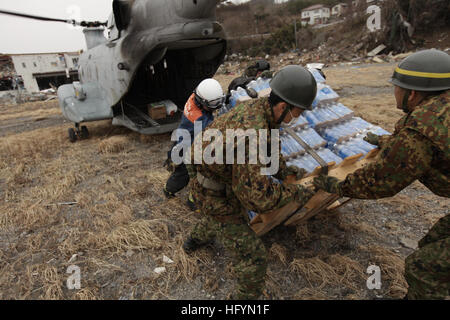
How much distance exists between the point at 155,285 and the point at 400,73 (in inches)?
113

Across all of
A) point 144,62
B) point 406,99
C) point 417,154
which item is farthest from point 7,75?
point 417,154

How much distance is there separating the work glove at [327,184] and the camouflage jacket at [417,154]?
0.67 ft

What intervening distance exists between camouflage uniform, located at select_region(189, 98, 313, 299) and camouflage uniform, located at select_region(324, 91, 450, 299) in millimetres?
453

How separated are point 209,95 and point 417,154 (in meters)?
2.49

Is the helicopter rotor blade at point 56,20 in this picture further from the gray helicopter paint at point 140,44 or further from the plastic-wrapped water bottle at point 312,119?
the plastic-wrapped water bottle at point 312,119

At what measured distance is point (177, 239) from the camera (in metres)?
3.40

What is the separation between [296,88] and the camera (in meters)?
2.03

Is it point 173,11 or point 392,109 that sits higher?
point 173,11

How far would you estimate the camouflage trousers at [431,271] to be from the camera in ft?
6.59

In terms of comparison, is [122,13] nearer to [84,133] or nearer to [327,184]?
[84,133]

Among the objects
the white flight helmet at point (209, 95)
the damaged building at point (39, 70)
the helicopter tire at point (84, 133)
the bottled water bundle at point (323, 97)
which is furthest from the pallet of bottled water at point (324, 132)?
the damaged building at point (39, 70)

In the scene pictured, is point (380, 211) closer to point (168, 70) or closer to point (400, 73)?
point (400, 73)

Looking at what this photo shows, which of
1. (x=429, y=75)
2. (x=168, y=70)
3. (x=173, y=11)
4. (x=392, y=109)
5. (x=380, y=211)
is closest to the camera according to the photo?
(x=429, y=75)

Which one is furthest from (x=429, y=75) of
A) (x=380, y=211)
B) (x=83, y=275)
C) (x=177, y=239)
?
(x=83, y=275)
